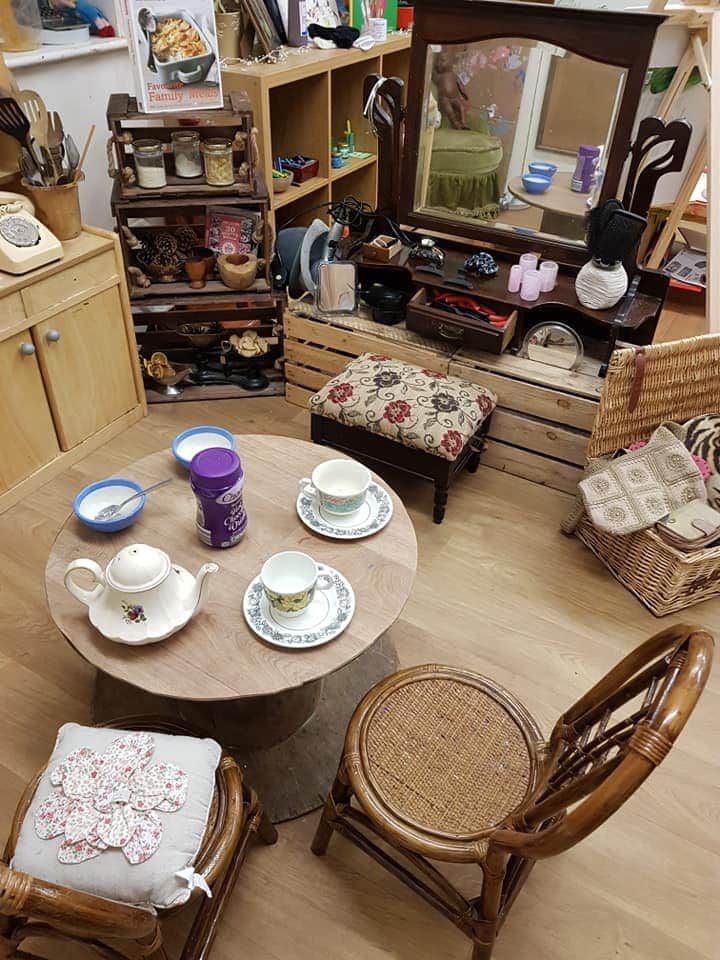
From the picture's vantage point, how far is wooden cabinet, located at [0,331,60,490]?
7.07 feet

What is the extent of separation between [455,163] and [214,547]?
67.5 inches

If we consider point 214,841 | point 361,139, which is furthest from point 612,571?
point 361,139

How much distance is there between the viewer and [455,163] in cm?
247

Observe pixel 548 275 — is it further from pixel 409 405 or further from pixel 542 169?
pixel 409 405

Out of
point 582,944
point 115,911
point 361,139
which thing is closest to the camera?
point 115,911

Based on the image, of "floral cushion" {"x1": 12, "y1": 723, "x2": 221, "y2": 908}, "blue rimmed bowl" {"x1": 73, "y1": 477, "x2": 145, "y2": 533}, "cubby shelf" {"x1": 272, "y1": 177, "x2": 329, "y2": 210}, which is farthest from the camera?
"cubby shelf" {"x1": 272, "y1": 177, "x2": 329, "y2": 210}

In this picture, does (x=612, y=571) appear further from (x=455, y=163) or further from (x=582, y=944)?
(x=455, y=163)

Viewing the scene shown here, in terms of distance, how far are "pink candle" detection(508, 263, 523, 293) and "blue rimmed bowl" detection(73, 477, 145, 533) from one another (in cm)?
140

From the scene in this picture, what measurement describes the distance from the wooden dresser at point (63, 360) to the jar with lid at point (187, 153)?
0.38 metres

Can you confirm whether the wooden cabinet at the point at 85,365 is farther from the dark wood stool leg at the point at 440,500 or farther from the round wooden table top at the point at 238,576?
the dark wood stool leg at the point at 440,500

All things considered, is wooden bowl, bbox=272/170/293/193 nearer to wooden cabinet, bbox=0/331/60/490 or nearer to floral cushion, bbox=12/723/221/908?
wooden cabinet, bbox=0/331/60/490

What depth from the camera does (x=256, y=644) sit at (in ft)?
4.27

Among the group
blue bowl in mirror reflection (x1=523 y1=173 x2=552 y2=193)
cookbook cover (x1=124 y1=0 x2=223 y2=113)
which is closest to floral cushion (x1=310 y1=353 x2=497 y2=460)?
blue bowl in mirror reflection (x1=523 y1=173 x2=552 y2=193)

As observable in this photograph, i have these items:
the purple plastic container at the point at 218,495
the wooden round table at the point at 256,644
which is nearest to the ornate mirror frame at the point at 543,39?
the wooden round table at the point at 256,644
